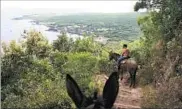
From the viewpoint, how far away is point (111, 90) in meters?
2.48

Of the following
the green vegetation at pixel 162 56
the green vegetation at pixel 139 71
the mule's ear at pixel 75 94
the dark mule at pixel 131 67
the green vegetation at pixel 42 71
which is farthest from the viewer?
the dark mule at pixel 131 67

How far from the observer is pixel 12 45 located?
1869cm

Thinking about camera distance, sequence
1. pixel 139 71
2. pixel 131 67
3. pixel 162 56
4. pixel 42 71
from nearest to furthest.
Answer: pixel 162 56 → pixel 131 67 → pixel 139 71 → pixel 42 71

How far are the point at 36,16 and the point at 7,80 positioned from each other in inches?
983

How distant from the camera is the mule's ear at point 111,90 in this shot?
2.48 metres

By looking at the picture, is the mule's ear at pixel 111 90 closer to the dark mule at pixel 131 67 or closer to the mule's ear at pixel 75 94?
the mule's ear at pixel 75 94

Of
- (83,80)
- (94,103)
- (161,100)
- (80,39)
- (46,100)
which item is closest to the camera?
(94,103)

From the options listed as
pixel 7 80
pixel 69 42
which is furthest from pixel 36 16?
pixel 7 80

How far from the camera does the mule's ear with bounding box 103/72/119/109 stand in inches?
97.5

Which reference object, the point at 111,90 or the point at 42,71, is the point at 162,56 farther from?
the point at 111,90

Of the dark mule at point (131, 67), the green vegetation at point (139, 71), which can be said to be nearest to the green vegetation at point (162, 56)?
the green vegetation at point (139, 71)

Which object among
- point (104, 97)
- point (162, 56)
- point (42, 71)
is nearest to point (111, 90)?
point (104, 97)

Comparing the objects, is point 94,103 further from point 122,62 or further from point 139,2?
point 139,2

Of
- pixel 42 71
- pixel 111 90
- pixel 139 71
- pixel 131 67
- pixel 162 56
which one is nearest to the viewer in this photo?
pixel 111 90
